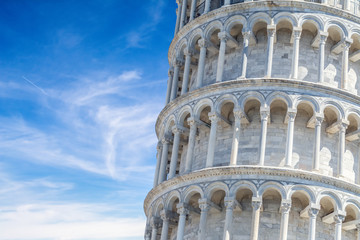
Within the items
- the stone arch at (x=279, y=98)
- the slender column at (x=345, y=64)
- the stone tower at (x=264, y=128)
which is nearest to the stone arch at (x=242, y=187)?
the stone tower at (x=264, y=128)

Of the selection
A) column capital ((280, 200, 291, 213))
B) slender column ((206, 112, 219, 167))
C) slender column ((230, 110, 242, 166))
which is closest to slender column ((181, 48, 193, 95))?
slender column ((206, 112, 219, 167))

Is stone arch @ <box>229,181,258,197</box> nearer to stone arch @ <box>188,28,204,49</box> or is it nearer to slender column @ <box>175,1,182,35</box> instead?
stone arch @ <box>188,28,204,49</box>

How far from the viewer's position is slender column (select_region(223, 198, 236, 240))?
23219mm

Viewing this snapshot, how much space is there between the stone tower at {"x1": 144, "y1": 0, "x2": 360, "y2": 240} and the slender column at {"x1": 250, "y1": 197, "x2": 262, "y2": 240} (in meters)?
0.04

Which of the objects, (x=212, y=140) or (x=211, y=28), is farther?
(x=211, y=28)

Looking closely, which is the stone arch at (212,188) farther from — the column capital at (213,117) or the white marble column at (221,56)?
the white marble column at (221,56)

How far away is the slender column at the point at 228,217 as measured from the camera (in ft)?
76.2

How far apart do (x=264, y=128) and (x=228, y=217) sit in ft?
11.6

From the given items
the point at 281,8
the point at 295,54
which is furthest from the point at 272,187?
the point at 281,8

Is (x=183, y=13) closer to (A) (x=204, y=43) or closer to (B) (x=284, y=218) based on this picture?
(A) (x=204, y=43)

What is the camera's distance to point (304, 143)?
25250 millimetres

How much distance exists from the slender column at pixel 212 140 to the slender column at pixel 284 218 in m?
3.18

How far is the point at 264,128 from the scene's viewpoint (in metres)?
24.8

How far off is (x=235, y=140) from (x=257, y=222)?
130 inches
